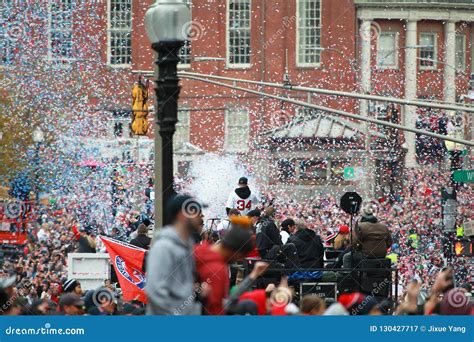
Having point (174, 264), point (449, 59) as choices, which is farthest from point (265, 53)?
point (174, 264)

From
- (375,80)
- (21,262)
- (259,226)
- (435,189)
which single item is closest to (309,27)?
(375,80)

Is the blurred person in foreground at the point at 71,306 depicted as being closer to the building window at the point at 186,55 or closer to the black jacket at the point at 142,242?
the black jacket at the point at 142,242

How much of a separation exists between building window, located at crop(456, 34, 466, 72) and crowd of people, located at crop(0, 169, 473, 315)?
47.6 feet

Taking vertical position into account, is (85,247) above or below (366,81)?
below

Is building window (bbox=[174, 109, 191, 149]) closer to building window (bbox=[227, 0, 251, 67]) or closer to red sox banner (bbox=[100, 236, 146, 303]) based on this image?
building window (bbox=[227, 0, 251, 67])

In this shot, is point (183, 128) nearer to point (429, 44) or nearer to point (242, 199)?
point (429, 44)

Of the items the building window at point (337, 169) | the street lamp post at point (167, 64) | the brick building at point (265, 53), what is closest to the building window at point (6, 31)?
the brick building at point (265, 53)

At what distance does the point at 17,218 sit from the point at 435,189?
17083 mm

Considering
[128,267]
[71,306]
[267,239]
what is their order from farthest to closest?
[128,267] → [267,239] → [71,306]

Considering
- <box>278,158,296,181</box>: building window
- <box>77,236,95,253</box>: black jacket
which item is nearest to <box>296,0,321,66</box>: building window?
<box>278,158,296,181</box>: building window

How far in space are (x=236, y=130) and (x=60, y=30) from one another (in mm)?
8325

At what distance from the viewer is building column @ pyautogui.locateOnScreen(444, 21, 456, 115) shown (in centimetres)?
5953

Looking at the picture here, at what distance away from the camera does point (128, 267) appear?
795 inches

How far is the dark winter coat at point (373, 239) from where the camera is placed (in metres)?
19.1
